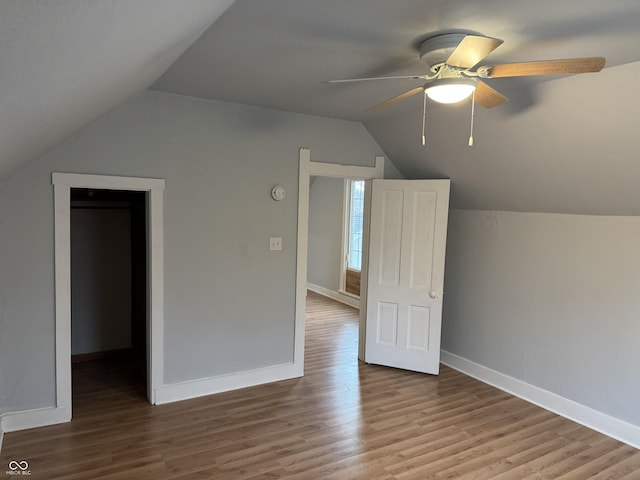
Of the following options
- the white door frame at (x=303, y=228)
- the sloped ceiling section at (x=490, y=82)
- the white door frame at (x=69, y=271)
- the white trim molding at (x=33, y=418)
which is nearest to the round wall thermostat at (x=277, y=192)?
the white door frame at (x=303, y=228)

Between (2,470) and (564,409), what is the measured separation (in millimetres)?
3944

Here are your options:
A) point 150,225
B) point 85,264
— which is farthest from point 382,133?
point 85,264

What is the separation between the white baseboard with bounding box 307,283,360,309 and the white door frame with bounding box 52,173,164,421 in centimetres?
391

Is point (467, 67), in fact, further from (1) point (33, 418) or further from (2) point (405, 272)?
(1) point (33, 418)

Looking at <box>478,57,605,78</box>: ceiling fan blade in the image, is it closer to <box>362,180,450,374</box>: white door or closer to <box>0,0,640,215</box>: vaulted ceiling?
<box>0,0,640,215</box>: vaulted ceiling

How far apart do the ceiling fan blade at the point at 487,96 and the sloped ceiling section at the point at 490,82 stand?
9.7 inches

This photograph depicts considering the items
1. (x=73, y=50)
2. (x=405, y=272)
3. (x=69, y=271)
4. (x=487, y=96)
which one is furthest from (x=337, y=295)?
(x=73, y=50)

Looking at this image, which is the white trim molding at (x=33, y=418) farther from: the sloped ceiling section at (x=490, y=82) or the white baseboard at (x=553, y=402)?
the white baseboard at (x=553, y=402)

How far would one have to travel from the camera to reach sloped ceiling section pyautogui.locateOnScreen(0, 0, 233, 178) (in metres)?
0.77

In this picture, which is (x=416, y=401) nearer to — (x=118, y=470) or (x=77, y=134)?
(x=118, y=470)

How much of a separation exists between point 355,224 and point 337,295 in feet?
4.23

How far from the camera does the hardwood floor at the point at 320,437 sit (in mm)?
2520

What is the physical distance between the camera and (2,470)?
241 centimetres

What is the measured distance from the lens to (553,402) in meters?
3.38
